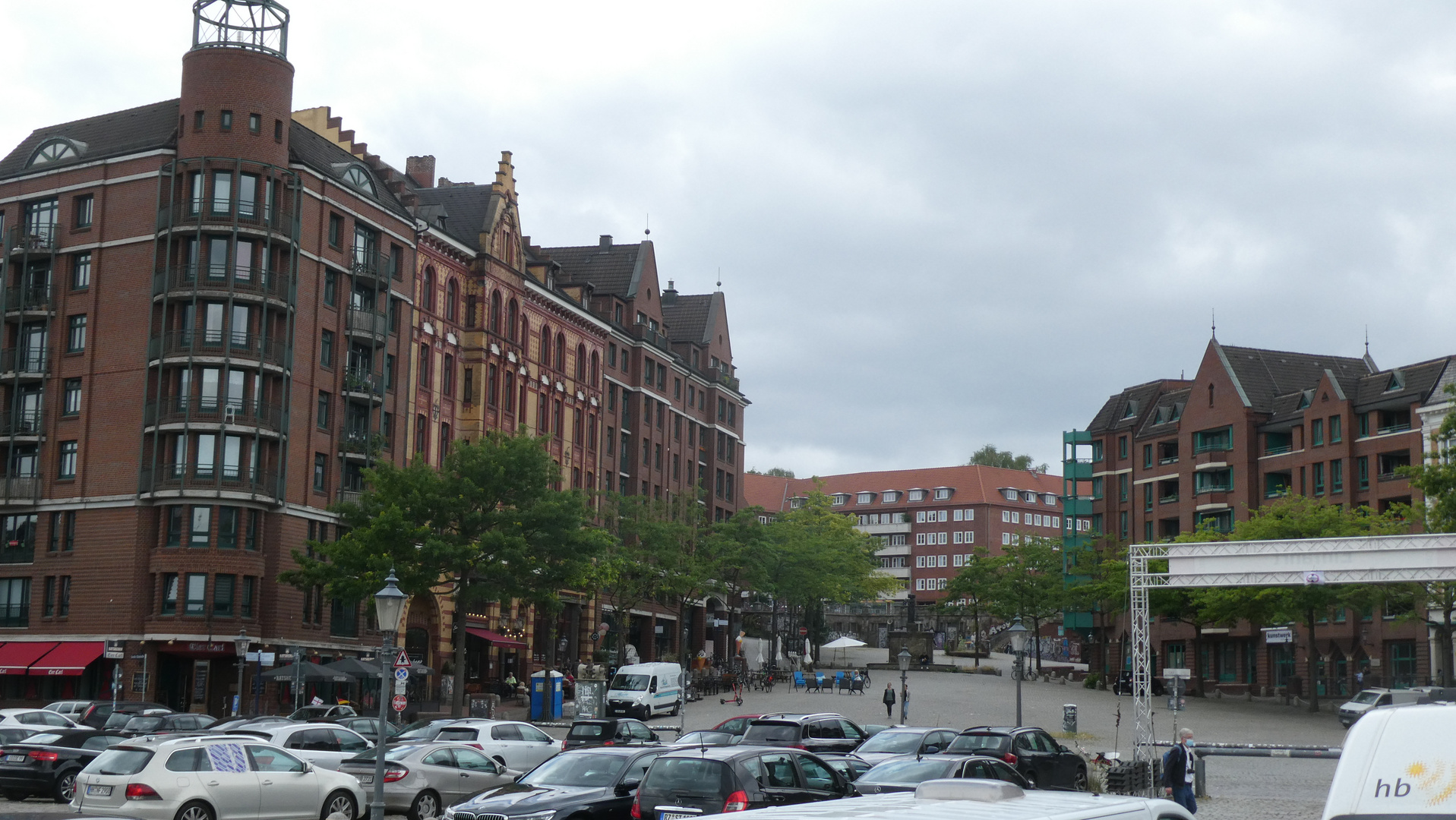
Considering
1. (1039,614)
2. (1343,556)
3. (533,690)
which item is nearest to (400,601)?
(1343,556)

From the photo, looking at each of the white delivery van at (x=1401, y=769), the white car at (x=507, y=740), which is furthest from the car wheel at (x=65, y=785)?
the white delivery van at (x=1401, y=769)

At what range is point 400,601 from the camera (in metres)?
22.1

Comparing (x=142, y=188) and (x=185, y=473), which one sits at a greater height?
(x=142, y=188)

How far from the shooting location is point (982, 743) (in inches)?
1089

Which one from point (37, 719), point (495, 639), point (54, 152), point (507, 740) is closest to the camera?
point (507, 740)

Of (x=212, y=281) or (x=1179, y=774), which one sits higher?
(x=212, y=281)

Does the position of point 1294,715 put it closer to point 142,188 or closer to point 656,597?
point 656,597

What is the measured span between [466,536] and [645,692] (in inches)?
392

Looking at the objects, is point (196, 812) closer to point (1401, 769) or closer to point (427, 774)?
point (427, 774)

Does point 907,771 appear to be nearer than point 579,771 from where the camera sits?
No

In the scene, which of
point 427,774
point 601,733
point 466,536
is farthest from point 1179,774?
point 466,536

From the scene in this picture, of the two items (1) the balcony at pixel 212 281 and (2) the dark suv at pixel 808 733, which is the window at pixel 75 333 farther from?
(2) the dark suv at pixel 808 733

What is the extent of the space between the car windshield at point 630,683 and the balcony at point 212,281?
19008mm

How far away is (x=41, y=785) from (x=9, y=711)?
35.1 feet
